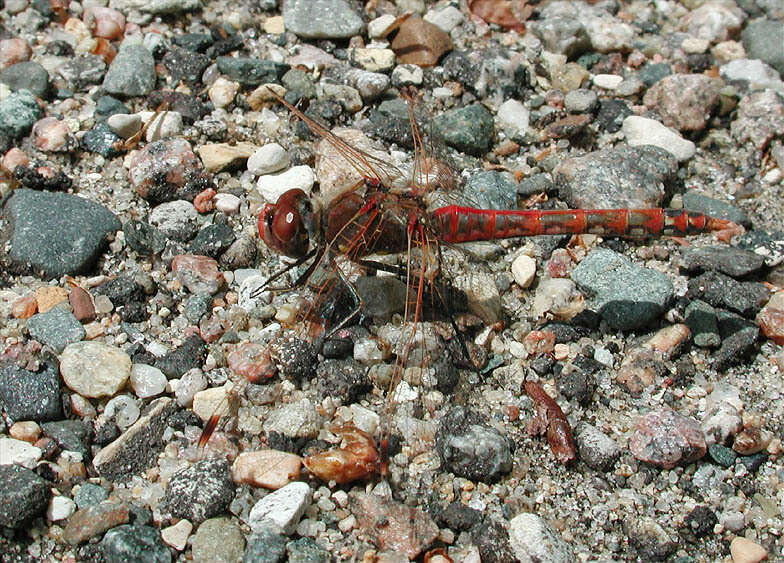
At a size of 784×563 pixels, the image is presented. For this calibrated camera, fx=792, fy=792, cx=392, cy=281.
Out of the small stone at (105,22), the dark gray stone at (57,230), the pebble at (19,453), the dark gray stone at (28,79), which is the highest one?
the small stone at (105,22)

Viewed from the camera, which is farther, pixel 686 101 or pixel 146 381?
pixel 686 101

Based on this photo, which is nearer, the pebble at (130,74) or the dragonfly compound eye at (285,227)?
the dragonfly compound eye at (285,227)

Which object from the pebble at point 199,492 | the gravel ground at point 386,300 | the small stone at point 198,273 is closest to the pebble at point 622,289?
the gravel ground at point 386,300

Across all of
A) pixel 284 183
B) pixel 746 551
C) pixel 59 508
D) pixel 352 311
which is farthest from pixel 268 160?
pixel 746 551

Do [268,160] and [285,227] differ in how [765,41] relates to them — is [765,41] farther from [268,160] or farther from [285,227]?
[285,227]

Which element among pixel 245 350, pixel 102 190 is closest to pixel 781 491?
pixel 245 350

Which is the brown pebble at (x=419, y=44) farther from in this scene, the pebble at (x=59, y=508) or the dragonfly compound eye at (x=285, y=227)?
the pebble at (x=59, y=508)
